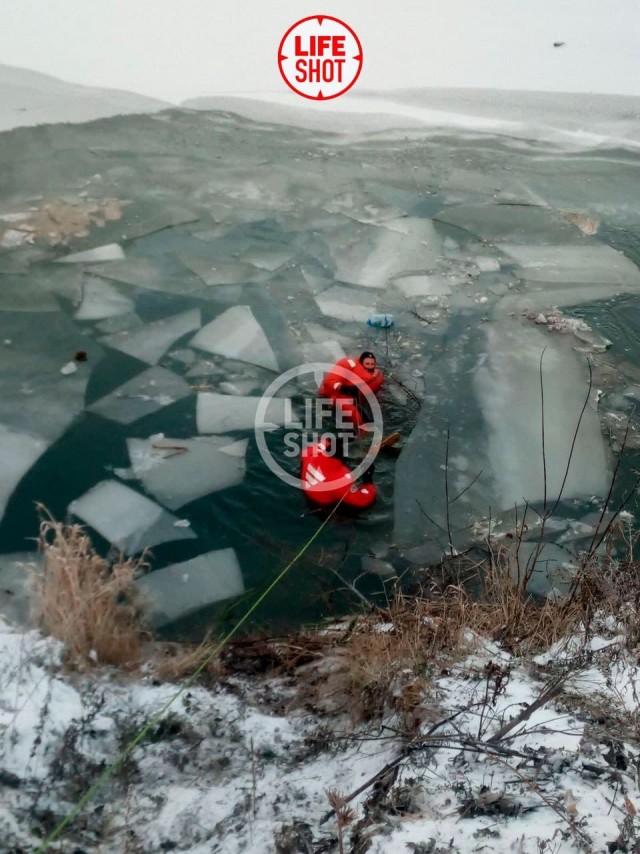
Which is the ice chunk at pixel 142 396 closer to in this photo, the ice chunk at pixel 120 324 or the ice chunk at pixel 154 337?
the ice chunk at pixel 154 337

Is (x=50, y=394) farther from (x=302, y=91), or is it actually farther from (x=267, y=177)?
(x=302, y=91)

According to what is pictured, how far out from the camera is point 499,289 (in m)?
3.87

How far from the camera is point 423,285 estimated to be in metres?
3.83

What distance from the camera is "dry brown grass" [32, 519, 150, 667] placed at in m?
1.85

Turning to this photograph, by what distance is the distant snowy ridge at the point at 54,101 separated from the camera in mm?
4906

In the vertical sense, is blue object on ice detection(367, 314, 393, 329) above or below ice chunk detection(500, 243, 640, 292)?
below

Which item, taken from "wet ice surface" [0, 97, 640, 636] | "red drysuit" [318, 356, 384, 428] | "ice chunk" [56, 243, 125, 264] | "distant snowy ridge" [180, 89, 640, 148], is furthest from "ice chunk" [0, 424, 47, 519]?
"distant snowy ridge" [180, 89, 640, 148]

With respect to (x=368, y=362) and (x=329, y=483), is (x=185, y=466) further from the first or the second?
(x=368, y=362)

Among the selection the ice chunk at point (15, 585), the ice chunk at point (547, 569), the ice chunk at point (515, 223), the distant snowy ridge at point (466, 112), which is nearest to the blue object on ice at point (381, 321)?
the ice chunk at point (515, 223)

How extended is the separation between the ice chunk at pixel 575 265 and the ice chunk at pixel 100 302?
6.62ft

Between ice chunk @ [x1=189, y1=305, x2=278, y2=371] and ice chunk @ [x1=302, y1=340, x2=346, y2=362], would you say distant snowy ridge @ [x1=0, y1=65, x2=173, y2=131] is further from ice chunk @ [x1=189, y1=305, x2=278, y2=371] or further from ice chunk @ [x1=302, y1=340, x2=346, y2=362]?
ice chunk @ [x1=302, y1=340, x2=346, y2=362]

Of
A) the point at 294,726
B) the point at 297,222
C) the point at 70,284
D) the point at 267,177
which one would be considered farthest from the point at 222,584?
the point at 267,177

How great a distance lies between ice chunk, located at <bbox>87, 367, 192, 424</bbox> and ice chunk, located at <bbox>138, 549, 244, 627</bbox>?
73cm

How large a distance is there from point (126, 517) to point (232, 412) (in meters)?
0.65
